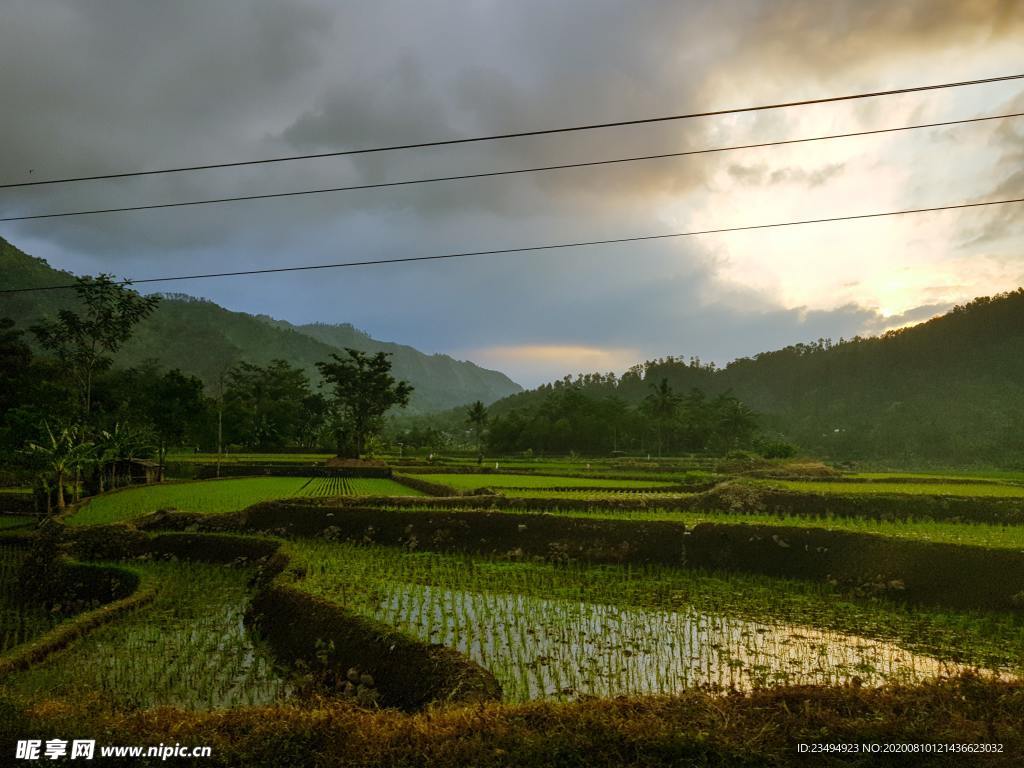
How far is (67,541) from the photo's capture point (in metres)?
13.9

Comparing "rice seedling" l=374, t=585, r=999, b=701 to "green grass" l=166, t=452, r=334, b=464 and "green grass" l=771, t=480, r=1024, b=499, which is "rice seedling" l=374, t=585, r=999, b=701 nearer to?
"green grass" l=771, t=480, r=1024, b=499

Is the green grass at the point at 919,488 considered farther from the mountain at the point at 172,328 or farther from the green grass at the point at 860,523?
the mountain at the point at 172,328

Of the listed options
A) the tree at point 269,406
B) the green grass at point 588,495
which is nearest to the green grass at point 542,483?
the green grass at point 588,495

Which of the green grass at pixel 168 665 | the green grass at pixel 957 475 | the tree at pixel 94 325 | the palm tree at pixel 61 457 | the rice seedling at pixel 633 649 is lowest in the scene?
the green grass at pixel 957 475

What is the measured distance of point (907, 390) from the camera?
9212 centimetres

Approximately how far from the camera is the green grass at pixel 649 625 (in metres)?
6.97

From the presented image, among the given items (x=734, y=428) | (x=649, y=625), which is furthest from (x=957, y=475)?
(x=649, y=625)

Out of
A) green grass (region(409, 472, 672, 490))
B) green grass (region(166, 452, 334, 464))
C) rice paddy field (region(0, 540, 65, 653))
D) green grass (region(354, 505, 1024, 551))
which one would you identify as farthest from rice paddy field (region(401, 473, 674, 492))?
green grass (region(166, 452, 334, 464))

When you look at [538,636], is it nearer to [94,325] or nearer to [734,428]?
[94,325]

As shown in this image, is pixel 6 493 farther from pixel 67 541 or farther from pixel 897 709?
pixel 897 709

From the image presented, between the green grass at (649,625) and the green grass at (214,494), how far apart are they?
9939mm

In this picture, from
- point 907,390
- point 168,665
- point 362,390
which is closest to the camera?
point 168,665

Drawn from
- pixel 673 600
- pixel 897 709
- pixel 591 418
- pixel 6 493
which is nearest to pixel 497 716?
pixel 897 709

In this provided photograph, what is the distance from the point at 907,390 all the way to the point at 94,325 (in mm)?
104348
